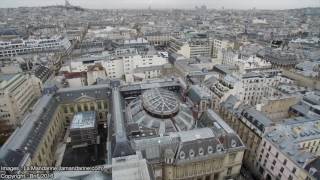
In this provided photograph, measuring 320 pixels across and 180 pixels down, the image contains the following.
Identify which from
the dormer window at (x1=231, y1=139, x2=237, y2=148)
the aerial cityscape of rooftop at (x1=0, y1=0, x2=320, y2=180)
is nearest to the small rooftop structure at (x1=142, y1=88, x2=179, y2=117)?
the aerial cityscape of rooftop at (x1=0, y1=0, x2=320, y2=180)

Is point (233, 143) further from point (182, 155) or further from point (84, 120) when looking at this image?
point (84, 120)

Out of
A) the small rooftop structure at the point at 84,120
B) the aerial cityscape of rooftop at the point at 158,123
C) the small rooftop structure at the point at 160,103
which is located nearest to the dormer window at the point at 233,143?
the aerial cityscape of rooftop at the point at 158,123

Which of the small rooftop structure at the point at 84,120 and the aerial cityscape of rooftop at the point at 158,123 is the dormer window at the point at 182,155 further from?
the small rooftop structure at the point at 84,120

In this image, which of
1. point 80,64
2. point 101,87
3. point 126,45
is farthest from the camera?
point 126,45

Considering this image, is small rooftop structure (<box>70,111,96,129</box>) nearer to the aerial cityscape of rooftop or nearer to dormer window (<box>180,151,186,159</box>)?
the aerial cityscape of rooftop

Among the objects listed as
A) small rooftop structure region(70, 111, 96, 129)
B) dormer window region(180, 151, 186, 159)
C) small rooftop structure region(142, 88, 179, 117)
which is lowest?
small rooftop structure region(70, 111, 96, 129)

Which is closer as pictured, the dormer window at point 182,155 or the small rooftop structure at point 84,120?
the dormer window at point 182,155

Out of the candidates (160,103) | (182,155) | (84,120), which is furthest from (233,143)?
(84,120)

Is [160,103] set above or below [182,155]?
above

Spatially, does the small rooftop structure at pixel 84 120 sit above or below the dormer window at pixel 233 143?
below

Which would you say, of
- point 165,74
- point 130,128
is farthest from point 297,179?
point 165,74

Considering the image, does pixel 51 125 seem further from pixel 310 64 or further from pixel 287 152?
pixel 310 64
